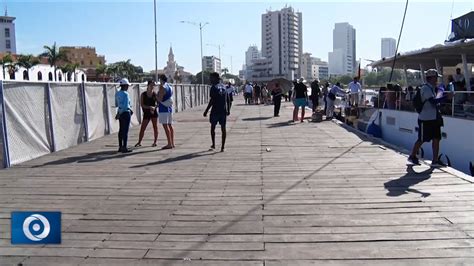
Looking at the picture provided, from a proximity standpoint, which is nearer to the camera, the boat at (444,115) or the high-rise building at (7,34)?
the boat at (444,115)

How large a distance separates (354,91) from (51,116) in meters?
15.0

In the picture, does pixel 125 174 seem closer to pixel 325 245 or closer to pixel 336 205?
pixel 336 205

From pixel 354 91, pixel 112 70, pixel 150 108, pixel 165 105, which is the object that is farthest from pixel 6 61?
pixel 165 105

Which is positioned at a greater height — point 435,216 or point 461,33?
point 461,33

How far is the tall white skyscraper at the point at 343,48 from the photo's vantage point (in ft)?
375

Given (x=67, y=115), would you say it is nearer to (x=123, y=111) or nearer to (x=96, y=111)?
(x=123, y=111)

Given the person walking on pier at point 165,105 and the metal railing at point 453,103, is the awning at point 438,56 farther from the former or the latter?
the person walking on pier at point 165,105

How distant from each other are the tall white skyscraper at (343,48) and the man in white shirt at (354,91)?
9272 cm

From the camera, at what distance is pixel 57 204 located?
6301 millimetres

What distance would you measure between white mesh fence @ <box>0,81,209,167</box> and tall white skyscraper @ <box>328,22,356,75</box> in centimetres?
10307

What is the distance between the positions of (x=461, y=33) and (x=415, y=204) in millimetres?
11815

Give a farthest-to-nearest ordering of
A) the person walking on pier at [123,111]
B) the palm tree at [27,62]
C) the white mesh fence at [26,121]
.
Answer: the palm tree at [27,62] < the person walking on pier at [123,111] < the white mesh fence at [26,121]

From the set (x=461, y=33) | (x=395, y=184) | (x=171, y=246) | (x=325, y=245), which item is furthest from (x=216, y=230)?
(x=461, y=33)

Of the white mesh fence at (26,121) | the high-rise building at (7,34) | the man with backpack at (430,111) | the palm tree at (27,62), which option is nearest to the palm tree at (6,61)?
the palm tree at (27,62)
